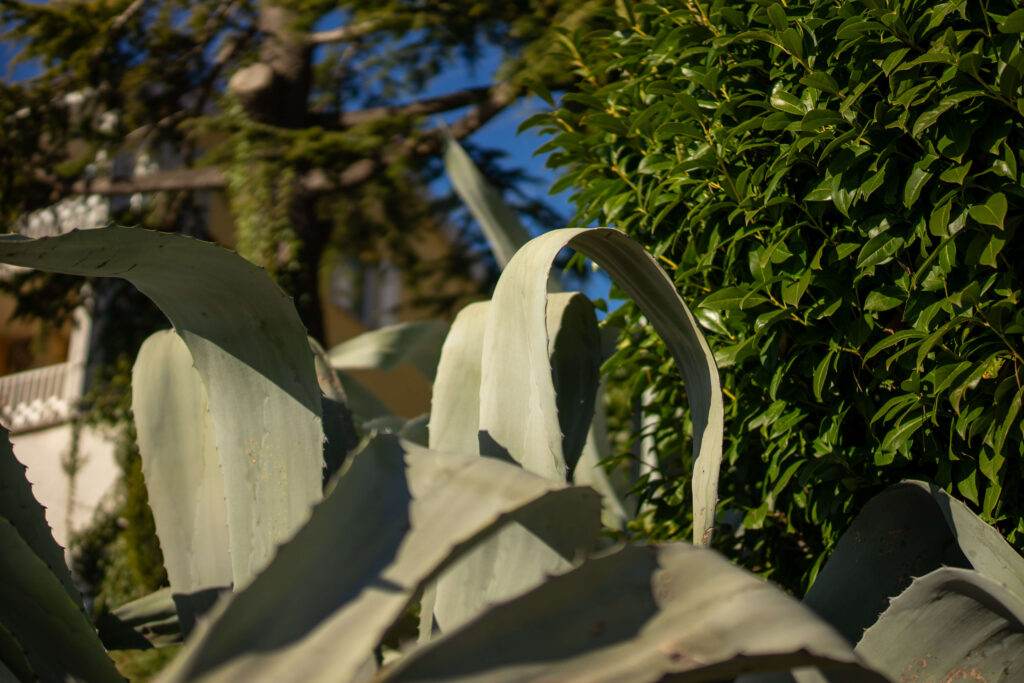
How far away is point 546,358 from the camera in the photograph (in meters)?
1.23

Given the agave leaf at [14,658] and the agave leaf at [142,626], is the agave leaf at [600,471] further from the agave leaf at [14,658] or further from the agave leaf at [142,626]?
the agave leaf at [14,658]

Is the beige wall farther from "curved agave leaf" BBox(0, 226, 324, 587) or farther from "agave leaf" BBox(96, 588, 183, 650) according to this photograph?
"curved agave leaf" BBox(0, 226, 324, 587)

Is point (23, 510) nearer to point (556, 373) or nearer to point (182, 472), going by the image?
point (182, 472)

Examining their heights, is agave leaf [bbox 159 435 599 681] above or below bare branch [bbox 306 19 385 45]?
above

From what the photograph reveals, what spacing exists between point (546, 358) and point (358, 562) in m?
0.49

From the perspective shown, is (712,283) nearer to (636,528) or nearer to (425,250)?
(636,528)

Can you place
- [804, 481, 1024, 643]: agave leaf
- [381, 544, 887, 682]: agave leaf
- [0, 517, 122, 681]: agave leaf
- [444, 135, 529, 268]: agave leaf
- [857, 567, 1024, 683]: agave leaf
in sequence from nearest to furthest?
[381, 544, 887, 682]: agave leaf, [857, 567, 1024, 683]: agave leaf, [0, 517, 122, 681]: agave leaf, [804, 481, 1024, 643]: agave leaf, [444, 135, 529, 268]: agave leaf

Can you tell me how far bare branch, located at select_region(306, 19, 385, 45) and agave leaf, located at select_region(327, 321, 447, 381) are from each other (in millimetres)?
3719

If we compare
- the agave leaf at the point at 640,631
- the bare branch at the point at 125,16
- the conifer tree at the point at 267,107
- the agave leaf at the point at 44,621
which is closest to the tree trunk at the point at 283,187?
the conifer tree at the point at 267,107

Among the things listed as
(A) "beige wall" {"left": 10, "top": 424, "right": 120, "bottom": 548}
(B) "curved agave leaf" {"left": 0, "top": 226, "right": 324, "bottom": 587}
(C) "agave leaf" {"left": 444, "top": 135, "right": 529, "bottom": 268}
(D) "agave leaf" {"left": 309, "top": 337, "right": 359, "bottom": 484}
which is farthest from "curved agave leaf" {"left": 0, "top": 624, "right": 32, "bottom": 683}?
(A) "beige wall" {"left": 10, "top": 424, "right": 120, "bottom": 548}

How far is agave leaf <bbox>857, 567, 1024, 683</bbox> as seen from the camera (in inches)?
41.3

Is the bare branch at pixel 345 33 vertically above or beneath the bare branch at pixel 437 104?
above

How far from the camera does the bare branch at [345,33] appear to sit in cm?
638

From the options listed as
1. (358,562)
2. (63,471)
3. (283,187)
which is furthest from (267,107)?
(358,562)
